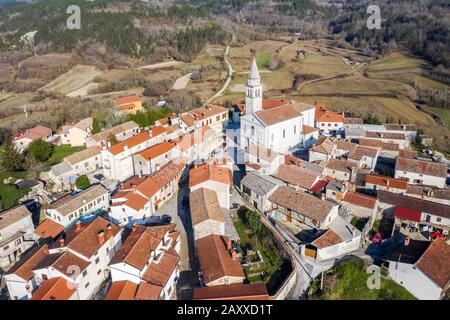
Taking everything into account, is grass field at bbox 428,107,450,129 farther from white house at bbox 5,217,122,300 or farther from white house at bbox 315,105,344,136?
white house at bbox 5,217,122,300

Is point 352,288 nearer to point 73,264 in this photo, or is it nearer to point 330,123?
point 73,264

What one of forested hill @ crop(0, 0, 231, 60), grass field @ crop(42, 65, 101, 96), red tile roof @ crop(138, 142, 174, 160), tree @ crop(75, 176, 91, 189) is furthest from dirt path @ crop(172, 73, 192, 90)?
tree @ crop(75, 176, 91, 189)

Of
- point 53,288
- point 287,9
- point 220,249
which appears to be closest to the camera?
point 53,288

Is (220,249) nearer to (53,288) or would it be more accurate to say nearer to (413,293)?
(53,288)

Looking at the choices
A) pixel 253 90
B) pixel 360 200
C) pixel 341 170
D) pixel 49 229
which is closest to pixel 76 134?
pixel 49 229

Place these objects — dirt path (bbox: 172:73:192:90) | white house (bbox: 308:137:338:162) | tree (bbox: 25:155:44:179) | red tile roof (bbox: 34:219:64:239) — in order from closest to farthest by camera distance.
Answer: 1. red tile roof (bbox: 34:219:64:239)
2. white house (bbox: 308:137:338:162)
3. tree (bbox: 25:155:44:179)
4. dirt path (bbox: 172:73:192:90)

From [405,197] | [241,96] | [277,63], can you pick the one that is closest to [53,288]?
[405,197]
